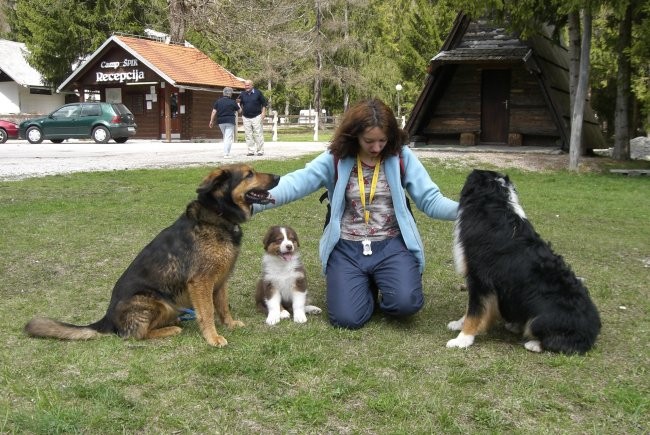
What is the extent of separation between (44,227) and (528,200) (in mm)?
8758

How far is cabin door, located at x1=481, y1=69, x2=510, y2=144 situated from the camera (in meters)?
21.4

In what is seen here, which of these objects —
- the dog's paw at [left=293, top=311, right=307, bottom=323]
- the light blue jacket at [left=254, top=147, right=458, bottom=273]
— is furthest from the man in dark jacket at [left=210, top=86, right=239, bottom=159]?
the dog's paw at [left=293, top=311, right=307, bottom=323]

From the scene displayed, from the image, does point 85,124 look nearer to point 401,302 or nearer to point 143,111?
point 143,111

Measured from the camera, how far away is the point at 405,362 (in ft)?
13.1

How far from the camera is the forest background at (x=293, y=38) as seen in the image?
38.3 m

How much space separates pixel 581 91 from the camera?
1570cm

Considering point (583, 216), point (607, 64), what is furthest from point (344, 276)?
point (607, 64)

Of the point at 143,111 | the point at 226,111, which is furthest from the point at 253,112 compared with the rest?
the point at 143,111

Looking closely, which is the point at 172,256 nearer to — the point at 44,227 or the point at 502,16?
the point at 44,227

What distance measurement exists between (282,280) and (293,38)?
46.2 meters

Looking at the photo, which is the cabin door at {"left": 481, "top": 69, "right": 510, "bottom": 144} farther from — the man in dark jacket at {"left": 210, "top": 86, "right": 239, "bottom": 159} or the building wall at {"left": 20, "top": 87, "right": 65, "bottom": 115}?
the building wall at {"left": 20, "top": 87, "right": 65, "bottom": 115}

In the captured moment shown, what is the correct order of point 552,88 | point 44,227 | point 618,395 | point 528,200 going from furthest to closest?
1. point 552,88
2. point 528,200
3. point 44,227
4. point 618,395

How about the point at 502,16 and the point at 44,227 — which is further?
the point at 502,16

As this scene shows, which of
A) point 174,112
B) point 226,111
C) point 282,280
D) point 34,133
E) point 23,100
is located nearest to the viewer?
point 282,280
